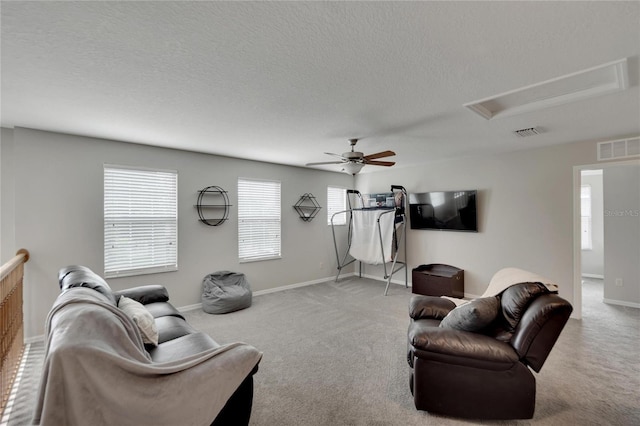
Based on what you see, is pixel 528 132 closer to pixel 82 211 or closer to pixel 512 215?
pixel 512 215

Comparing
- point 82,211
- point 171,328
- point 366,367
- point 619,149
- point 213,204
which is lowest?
point 366,367

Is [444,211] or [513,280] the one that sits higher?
[444,211]

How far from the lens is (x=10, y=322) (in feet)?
8.05

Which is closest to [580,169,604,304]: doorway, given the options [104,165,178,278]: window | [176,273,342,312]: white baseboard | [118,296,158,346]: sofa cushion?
[176,273,342,312]: white baseboard

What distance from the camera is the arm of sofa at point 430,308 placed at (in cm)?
255

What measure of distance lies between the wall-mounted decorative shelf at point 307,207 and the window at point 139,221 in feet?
7.68

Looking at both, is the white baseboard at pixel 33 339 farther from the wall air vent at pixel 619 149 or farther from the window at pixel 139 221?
the wall air vent at pixel 619 149

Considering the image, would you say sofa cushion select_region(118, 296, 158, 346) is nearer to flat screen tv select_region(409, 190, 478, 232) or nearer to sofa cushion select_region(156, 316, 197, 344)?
sofa cushion select_region(156, 316, 197, 344)

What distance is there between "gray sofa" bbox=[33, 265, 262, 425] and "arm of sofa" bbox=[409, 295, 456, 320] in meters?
1.65

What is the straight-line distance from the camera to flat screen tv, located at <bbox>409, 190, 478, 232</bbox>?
15.8 feet

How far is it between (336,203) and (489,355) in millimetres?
4989

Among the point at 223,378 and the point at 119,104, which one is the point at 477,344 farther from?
the point at 119,104

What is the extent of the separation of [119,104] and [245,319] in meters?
2.92

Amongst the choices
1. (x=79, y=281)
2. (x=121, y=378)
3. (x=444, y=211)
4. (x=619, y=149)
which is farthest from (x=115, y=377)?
(x=619, y=149)
